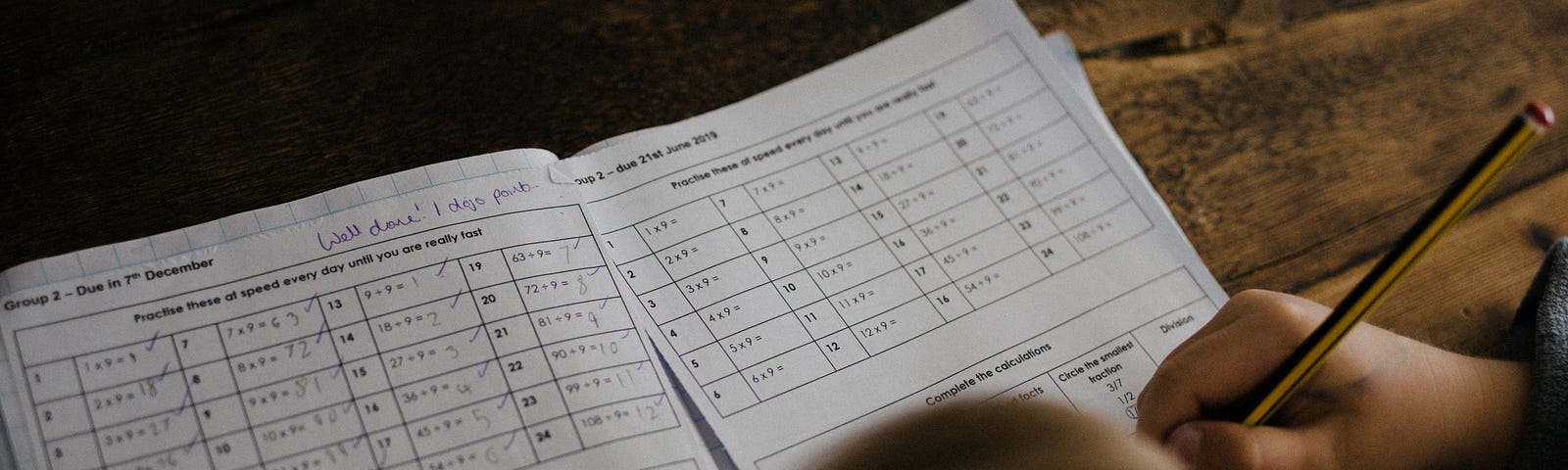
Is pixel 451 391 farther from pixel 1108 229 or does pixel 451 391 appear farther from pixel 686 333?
pixel 1108 229

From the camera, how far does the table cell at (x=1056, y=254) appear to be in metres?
0.48

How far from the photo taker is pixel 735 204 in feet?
1.58

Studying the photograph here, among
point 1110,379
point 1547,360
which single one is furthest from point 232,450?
point 1547,360

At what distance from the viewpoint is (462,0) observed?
0.55 meters

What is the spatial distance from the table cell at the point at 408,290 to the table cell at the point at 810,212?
0.14m

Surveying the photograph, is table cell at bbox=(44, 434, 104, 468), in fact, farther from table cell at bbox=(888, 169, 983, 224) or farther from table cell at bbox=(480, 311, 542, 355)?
table cell at bbox=(888, 169, 983, 224)

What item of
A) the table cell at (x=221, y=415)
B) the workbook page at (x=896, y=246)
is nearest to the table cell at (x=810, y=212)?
the workbook page at (x=896, y=246)

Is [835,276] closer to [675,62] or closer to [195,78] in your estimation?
[675,62]

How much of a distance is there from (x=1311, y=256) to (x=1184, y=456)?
7.3 inches

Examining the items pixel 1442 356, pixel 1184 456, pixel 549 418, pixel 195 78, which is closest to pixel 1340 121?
pixel 1442 356

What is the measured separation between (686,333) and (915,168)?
0.49 ft

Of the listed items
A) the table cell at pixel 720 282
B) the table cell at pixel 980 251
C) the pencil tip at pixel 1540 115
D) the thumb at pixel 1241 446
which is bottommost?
the thumb at pixel 1241 446

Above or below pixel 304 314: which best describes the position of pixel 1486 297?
below

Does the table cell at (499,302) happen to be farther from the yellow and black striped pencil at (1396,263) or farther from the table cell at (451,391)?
the yellow and black striped pencil at (1396,263)
